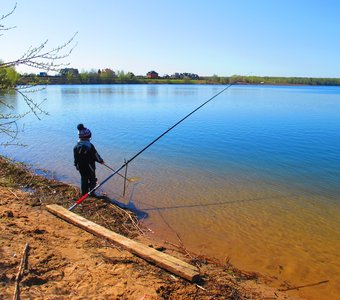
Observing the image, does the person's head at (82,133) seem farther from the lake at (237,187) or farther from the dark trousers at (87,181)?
the lake at (237,187)

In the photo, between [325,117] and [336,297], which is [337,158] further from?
[325,117]

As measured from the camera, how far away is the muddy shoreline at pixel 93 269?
3797mm

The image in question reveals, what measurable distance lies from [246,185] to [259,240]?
3362 mm

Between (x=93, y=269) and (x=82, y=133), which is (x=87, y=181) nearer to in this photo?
(x=82, y=133)

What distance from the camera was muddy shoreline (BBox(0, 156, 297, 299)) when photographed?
3.80m

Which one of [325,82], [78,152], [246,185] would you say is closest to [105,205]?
[78,152]

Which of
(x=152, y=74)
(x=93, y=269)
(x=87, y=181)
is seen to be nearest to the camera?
(x=93, y=269)

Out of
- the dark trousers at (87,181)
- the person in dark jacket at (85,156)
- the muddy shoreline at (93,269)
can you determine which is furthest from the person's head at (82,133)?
the muddy shoreline at (93,269)

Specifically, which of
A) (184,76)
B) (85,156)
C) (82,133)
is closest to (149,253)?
(85,156)

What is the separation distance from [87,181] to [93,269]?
3871mm

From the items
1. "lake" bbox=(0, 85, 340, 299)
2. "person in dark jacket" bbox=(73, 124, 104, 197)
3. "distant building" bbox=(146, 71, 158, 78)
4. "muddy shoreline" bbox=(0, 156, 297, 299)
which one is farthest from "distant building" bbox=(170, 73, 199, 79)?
"muddy shoreline" bbox=(0, 156, 297, 299)

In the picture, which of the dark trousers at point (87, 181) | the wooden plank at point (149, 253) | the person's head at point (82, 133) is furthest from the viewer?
the dark trousers at point (87, 181)

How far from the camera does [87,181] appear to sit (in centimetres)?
793

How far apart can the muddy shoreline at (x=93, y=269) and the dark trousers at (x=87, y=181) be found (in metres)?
1.30
